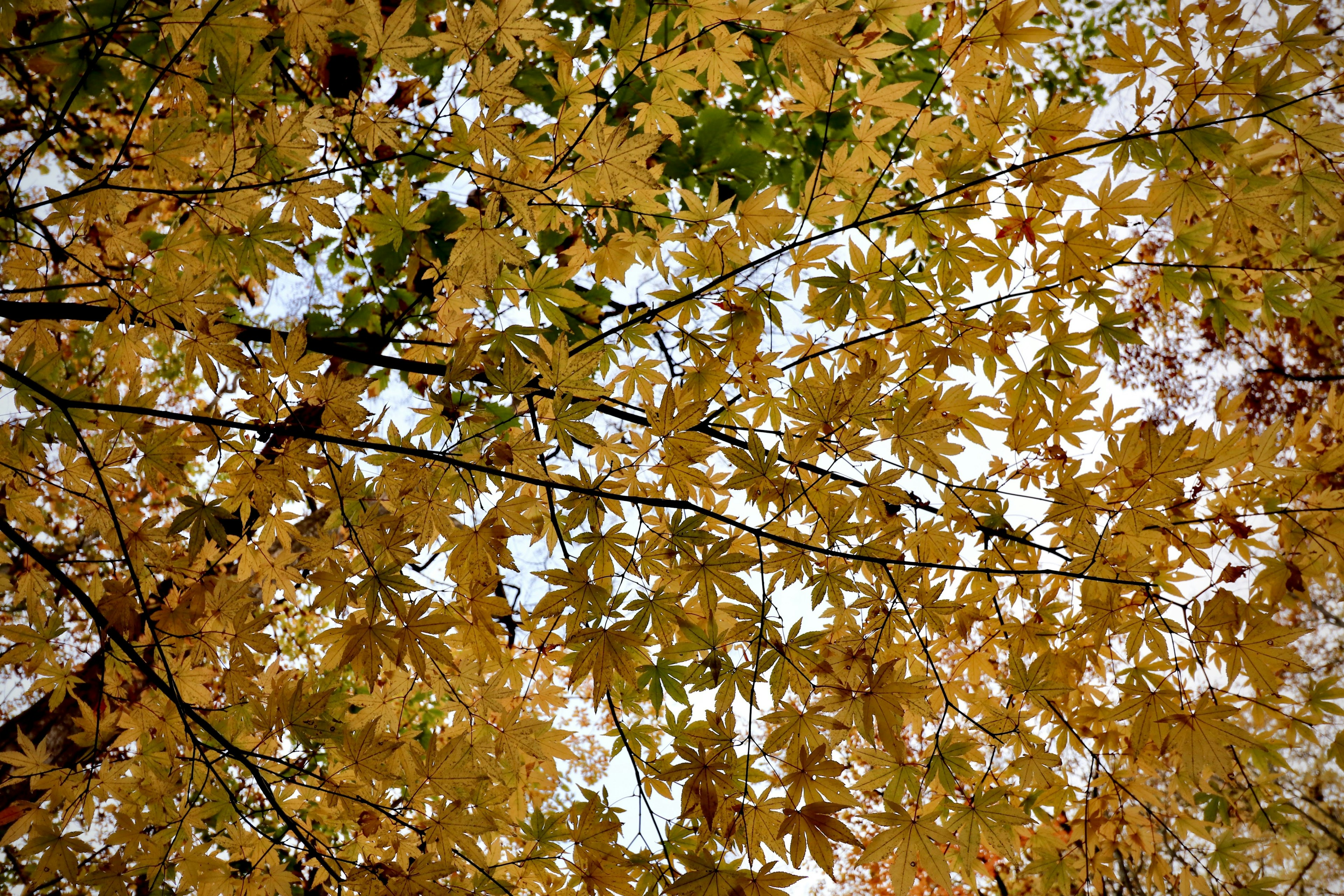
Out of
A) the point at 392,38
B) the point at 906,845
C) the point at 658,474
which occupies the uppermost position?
the point at 392,38

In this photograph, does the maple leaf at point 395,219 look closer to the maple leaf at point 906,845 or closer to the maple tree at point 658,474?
the maple tree at point 658,474

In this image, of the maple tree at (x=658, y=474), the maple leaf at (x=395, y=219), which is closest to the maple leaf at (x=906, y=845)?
the maple tree at (x=658, y=474)

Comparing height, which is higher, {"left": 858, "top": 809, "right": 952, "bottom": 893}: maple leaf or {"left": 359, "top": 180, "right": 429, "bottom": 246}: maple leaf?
{"left": 359, "top": 180, "right": 429, "bottom": 246}: maple leaf

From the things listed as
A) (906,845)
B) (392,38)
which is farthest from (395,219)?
(906,845)

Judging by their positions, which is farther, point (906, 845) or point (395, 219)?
point (395, 219)

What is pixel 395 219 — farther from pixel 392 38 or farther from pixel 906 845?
pixel 906 845

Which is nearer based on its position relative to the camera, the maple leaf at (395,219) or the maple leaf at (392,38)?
the maple leaf at (392,38)

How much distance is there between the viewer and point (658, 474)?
173 centimetres

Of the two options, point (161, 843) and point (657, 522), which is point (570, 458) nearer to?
point (657, 522)

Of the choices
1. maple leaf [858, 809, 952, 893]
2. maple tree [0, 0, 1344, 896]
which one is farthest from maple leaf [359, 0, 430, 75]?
maple leaf [858, 809, 952, 893]

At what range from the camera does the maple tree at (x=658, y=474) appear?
1.43 metres

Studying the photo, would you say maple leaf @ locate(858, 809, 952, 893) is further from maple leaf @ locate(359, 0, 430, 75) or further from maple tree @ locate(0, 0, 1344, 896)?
maple leaf @ locate(359, 0, 430, 75)

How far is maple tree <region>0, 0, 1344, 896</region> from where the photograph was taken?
4.68 ft

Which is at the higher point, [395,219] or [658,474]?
[395,219]
